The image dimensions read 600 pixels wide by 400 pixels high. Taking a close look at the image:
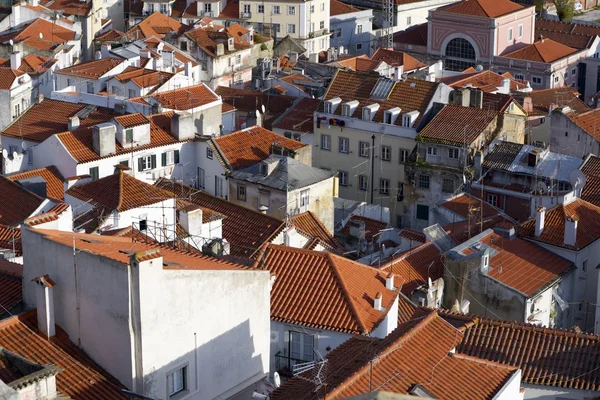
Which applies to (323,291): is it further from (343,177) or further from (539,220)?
(343,177)

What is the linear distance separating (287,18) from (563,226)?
4896 cm

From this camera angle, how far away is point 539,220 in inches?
1911

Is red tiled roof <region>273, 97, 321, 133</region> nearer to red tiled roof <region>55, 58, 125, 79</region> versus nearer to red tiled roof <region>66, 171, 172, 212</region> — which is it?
red tiled roof <region>55, 58, 125, 79</region>

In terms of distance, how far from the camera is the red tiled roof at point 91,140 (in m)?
53.8

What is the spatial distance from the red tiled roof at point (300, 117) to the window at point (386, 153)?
4.15m

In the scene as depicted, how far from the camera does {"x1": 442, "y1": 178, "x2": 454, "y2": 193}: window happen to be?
5928 cm

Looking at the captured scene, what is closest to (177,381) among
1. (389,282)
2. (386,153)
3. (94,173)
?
(389,282)

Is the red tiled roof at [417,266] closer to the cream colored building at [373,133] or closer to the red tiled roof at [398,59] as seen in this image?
the cream colored building at [373,133]

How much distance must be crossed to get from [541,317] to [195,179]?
671 inches

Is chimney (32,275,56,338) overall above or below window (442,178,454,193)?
above

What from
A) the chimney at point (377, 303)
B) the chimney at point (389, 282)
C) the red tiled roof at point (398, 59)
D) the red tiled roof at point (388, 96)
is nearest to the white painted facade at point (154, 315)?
the chimney at point (377, 303)

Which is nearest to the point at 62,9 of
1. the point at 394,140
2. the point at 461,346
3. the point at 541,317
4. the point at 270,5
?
the point at 270,5

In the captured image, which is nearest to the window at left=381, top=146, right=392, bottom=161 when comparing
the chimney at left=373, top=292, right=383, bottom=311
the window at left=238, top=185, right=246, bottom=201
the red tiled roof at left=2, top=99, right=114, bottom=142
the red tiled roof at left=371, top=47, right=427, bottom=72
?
the window at left=238, top=185, right=246, bottom=201

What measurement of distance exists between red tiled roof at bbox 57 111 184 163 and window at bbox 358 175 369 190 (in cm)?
988
